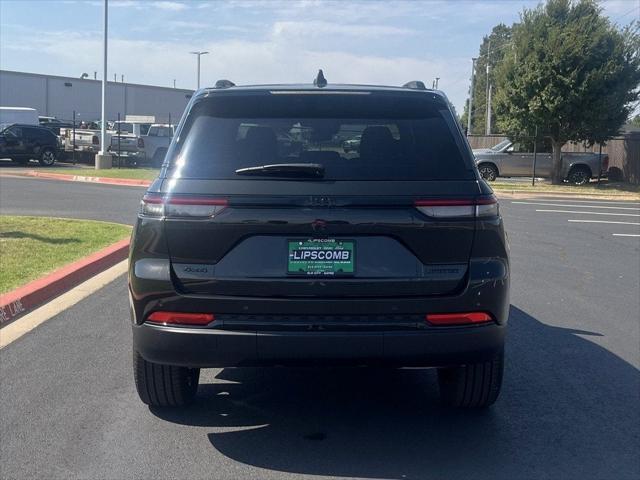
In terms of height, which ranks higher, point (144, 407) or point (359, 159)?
point (359, 159)

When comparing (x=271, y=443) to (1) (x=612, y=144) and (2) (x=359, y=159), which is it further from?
(1) (x=612, y=144)

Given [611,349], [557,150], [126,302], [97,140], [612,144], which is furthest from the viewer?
[97,140]

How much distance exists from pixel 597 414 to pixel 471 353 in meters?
1.35

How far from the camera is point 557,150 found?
29.1 m

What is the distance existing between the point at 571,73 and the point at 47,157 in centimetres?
2000

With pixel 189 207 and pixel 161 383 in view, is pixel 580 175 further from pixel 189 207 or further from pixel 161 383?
pixel 189 207

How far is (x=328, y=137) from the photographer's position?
434 centimetres

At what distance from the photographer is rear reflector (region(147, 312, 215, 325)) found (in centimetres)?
401

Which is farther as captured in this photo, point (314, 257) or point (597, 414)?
point (597, 414)

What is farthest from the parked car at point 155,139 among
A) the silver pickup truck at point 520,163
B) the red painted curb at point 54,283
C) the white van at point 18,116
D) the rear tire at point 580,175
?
the red painted curb at point 54,283

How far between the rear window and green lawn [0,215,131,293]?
4.10 meters

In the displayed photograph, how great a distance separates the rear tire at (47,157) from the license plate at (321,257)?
30003 mm

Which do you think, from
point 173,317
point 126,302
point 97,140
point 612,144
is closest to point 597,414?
point 173,317

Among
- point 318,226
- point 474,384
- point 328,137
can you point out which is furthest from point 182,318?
point 474,384
